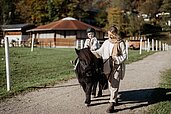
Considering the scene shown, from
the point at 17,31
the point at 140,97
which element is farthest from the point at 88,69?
the point at 17,31

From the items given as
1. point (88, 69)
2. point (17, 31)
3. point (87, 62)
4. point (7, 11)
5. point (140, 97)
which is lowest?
point (140, 97)

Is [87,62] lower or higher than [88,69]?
higher

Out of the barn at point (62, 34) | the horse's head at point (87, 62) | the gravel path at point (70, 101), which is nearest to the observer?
the horse's head at point (87, 62)

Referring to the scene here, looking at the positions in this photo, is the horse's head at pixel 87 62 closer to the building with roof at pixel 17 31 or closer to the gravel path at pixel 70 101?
the gravel path at pixel 70 101

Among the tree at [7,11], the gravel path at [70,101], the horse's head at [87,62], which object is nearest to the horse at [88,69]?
the horse's head at [87,62]

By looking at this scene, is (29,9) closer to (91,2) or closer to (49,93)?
(91,2)

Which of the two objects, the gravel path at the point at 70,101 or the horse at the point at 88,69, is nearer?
the horse at the point at 88,69

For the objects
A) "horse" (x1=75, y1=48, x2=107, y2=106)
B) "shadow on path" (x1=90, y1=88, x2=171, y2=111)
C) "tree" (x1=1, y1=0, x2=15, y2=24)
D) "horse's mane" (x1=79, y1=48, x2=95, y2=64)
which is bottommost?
"shadow on path" (x1=90, y1=88, x2=171, y2=111)

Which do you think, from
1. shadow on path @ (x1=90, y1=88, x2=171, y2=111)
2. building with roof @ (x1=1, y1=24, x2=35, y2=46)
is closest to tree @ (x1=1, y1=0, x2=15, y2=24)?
building with roof @ (x1=1, y1=24, x2=35, y2=46)

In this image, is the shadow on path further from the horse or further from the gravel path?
the horse

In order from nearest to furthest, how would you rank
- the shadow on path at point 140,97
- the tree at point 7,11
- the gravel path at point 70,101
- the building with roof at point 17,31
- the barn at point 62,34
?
the gravel path at point 70,101 < the shadow on path at point 140,97 < the barn at point 62,34 < the building with roof at point 17,31 < the tree at point 7,11

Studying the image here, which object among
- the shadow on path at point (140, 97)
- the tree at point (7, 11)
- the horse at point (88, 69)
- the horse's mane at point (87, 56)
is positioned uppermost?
the tree at point (7, 11)

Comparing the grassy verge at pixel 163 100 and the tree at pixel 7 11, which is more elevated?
the tree at pixel 7 11

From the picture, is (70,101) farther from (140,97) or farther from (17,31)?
(17,31)
